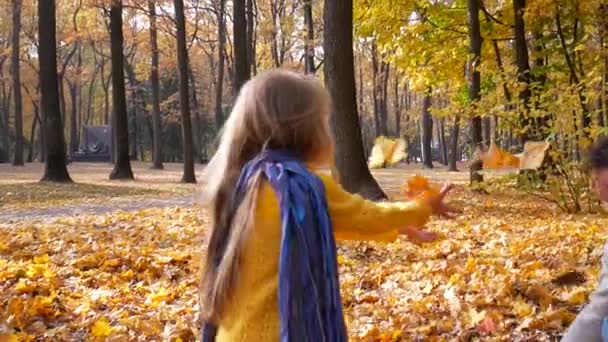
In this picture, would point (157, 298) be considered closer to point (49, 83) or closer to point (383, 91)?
point (49, 83)

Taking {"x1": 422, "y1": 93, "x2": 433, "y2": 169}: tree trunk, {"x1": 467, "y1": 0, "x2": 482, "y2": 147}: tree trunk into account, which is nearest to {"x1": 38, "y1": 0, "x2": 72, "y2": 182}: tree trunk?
{"x1": 467, "y1": 0, "x2": 482, "y2": 147}: tree trunk

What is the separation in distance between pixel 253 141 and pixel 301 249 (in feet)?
1.28

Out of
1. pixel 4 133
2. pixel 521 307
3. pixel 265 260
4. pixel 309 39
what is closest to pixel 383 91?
pixel 309 39

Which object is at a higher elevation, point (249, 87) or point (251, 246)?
point (249, 87)

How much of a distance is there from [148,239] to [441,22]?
12320mm

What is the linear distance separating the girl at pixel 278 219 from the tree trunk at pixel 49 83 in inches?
659

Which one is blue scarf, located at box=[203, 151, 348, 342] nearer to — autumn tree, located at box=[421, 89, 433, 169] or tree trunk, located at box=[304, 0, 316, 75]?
tree trunk, located at box=[304, 0, 316, 75]

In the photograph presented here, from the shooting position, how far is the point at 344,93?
10.6m

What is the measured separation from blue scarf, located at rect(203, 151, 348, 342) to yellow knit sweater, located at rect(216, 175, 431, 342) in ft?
0.20

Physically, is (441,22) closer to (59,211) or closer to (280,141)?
(59,211)

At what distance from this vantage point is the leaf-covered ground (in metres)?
4.08

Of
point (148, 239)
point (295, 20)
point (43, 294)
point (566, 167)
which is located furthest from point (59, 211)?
point (295, 20)

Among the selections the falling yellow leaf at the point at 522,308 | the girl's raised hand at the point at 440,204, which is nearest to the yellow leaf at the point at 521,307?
the falling yellow leaf at the point at 522,308

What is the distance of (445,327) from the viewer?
4.04 m
